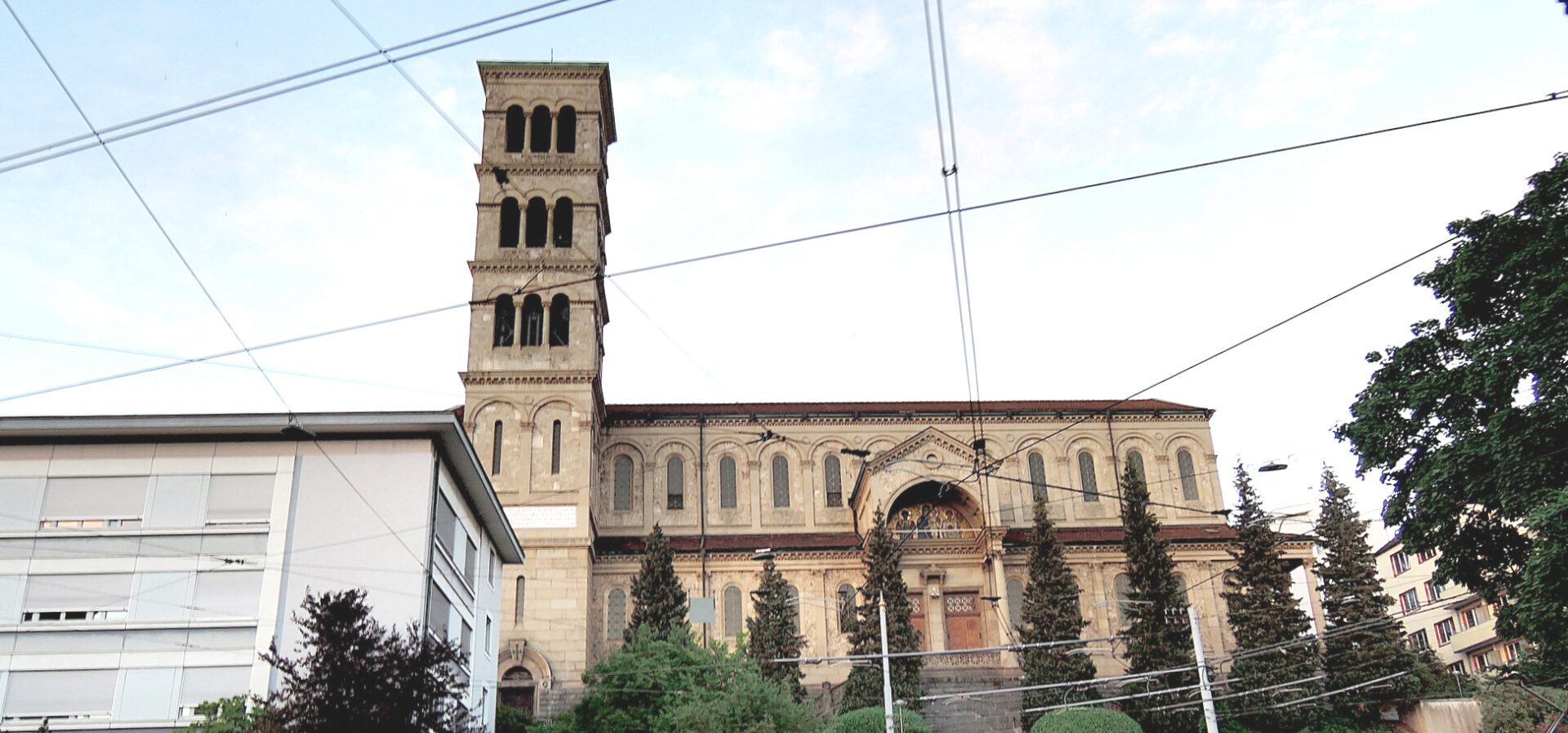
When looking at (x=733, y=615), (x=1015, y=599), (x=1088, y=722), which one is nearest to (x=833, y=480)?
(x=733, y=615)

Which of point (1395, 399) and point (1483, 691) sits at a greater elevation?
point (1395, 399)

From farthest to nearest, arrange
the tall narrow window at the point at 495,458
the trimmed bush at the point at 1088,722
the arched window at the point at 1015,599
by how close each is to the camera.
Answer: the arched window at the point at 1015,599
the tall narrow window at the point at 495,458
the trimmed bush at the point at 1088,722

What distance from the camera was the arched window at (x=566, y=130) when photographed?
52312mm

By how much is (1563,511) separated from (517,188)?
126ft

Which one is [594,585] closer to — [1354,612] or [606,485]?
[606,485]

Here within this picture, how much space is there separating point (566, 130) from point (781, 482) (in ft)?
54.0

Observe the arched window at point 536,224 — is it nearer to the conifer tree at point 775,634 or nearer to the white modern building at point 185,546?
the conifer tree at point 775,634

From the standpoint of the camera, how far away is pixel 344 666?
61.3 ft

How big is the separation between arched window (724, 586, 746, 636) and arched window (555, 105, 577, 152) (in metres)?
18.6

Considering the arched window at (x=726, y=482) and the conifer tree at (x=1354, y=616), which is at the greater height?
the arched window at (x=726, y=482)

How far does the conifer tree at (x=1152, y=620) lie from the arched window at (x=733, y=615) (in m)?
13.7

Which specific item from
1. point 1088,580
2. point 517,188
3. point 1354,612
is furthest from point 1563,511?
point 517,188

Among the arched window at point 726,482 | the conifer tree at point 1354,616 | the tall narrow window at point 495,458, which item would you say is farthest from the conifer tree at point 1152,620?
the tall narrow window at point 495,458

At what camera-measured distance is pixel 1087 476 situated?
53969mm
